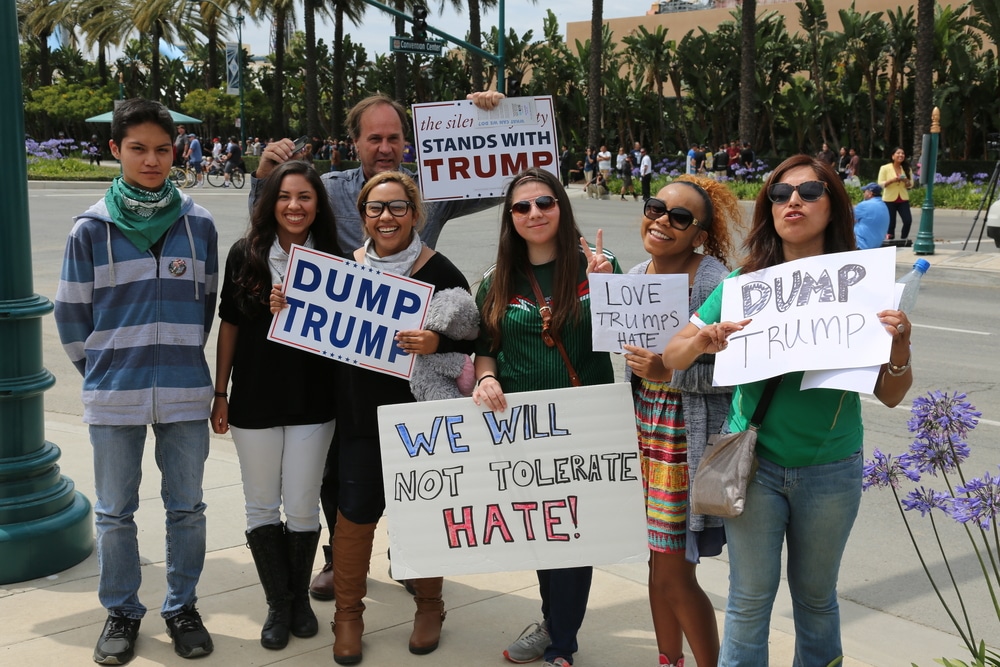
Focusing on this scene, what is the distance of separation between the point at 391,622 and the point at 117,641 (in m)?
1.03

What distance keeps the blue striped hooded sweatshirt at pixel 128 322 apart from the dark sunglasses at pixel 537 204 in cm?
121

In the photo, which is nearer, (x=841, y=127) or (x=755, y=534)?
(x=755, y=534)

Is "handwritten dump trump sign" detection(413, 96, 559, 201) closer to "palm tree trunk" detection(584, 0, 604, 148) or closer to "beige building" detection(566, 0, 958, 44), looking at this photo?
"palm tree trunk" detection(584, 0, 604, 148)

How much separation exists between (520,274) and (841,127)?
40.6 metres

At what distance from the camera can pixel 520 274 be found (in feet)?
11.7

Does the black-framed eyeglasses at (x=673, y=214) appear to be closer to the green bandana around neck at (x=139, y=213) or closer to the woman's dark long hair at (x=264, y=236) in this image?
the woman's dark long hair at (x=264, y=236)

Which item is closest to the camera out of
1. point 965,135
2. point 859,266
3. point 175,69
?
point 859,266

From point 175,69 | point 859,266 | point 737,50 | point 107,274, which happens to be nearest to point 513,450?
point 859,266

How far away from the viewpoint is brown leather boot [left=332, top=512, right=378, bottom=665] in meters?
3.71

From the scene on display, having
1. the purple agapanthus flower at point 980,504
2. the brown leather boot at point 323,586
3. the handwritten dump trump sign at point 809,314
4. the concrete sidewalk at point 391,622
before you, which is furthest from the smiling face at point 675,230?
the brown leather boot at point 323,586

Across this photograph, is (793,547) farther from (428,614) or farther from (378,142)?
(378,142)

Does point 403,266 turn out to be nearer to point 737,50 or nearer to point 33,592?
point 33,592

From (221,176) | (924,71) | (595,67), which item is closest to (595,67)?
(595,67)

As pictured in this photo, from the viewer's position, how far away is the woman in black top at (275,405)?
12.5 ft
